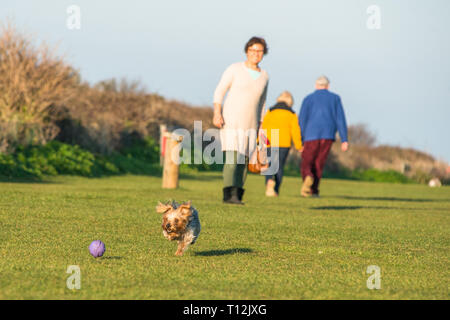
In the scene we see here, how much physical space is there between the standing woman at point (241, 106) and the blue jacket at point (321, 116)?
12.8 ft

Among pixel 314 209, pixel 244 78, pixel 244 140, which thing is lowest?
pixel 314 209

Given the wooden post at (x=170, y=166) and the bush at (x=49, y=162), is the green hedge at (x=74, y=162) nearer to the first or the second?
the bush at (x=49, y=162)

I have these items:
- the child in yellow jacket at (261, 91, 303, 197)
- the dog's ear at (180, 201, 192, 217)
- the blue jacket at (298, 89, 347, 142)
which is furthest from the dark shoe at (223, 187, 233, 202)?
the dog's ear at (180, 201, 192, 217)

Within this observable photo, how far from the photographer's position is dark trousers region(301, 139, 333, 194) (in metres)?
15.1

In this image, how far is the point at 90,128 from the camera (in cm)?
2441

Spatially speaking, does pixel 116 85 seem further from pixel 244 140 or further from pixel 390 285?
pixel 390 285

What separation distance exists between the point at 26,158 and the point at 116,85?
613 inches

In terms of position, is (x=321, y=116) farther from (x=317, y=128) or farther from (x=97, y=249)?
(x=97, y=249)

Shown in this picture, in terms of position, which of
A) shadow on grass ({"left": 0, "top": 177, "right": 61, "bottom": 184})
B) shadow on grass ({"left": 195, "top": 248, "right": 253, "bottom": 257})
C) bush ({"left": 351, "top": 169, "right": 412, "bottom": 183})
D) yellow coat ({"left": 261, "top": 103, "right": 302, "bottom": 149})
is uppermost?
yellow coat ({"left": 261, "top": 103, "right": 302, "bottom": 149})

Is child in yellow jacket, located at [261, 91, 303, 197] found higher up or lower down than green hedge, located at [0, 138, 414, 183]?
higher up

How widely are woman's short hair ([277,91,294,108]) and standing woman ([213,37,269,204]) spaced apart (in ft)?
15.0

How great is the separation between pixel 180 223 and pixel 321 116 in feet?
31.2

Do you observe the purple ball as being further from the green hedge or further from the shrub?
the shrub
